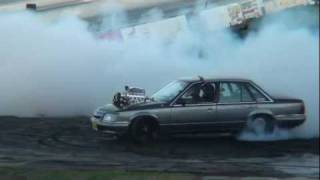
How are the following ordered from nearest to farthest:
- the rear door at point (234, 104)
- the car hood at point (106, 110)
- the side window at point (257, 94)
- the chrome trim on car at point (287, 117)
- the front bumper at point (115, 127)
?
the front bumper at point (115, 127)
the car hood at point (106, 110)
the rear door at point (234, 104)
the chrome trim on car at point (287, 117)
the side window at point (257, 94)

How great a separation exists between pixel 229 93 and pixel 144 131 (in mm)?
1696

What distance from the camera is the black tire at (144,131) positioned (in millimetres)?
12584

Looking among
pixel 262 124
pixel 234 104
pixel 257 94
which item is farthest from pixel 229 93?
pixel 262 124

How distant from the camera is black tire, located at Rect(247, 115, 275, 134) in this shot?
1288cm

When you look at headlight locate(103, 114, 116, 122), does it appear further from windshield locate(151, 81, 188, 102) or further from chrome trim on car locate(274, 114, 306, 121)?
chrome trim on car locate(274, 114, 306, 121)

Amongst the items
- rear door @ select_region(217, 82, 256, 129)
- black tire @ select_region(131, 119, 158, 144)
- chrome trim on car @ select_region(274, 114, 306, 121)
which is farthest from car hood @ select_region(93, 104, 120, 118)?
chrome trim on car @ select_region(274, 114, 306, 121)

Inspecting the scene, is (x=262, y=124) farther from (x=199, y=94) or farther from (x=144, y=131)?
(x=144, y=131)

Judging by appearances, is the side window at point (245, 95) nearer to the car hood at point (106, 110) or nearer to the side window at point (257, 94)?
the side window at point (257, 94)

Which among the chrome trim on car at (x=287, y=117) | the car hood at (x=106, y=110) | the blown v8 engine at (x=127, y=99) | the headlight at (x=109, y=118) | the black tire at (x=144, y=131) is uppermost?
the blown v8 engine at (x=127, y=99)

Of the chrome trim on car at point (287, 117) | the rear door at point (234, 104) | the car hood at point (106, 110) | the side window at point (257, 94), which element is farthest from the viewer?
the side window at point (257, 94)

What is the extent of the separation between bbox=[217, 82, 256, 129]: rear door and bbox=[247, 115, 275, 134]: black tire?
170 millimetres

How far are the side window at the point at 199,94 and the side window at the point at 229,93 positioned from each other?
6.8 inches

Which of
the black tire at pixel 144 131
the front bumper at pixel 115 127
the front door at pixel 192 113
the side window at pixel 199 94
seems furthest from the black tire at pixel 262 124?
the front bumper at pixel 115 127

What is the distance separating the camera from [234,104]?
12.9 metres
